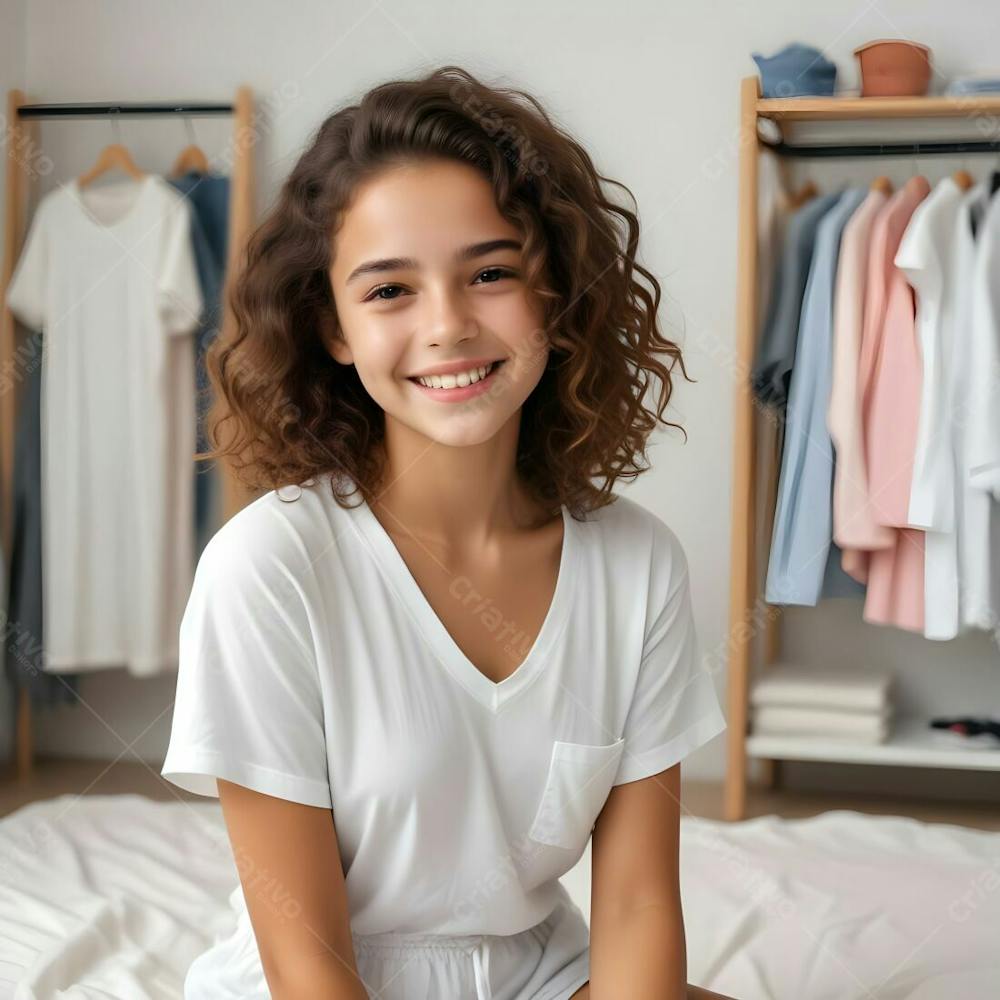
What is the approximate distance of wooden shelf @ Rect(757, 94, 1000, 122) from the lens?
2.53 meters

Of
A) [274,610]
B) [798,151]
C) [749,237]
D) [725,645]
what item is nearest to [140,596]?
[725,645]

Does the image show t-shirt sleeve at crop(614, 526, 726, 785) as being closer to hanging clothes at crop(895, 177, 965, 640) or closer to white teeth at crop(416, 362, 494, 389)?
white teeth at crop(416, 362, 494, 389)

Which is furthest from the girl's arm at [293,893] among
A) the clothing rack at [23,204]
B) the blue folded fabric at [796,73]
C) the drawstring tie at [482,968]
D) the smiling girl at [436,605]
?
the blue folded fabric at [796,73]

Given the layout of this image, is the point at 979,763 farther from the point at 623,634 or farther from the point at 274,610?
the point at 274,610

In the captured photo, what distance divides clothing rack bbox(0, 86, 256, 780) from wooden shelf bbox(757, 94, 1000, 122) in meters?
1.22

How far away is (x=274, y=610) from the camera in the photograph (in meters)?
1.09

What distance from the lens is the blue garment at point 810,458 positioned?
2617 millimetres

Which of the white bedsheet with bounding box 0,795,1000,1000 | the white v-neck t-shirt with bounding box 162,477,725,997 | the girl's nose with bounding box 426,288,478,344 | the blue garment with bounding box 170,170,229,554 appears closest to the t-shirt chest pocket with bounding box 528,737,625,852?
the white v-neck t-shirt with bounding box 162,477,725,997

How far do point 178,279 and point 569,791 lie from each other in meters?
2.06

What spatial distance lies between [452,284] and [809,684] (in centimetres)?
188

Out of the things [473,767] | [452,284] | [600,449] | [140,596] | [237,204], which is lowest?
[140,596]

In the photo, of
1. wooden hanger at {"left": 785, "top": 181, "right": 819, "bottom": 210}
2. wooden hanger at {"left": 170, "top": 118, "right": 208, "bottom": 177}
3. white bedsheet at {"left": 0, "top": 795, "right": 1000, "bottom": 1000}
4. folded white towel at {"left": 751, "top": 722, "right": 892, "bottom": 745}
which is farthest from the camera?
wooden hanger at {"left": 170, "top": 118, "right": 208, "bottom": 177}

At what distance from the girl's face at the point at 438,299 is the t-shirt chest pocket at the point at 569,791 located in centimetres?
30

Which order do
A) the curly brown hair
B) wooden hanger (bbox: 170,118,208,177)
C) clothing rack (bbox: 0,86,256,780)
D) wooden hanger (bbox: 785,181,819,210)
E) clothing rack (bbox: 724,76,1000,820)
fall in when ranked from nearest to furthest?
the curly brown hair → clothing rack (bbox: 724,76,1000,820) → wooden hanger (bbox: 785,181,819,210) → clothing rack (bbox: 0,86,256,780) → wooden hanger (bbox: 170,118,208,177)
